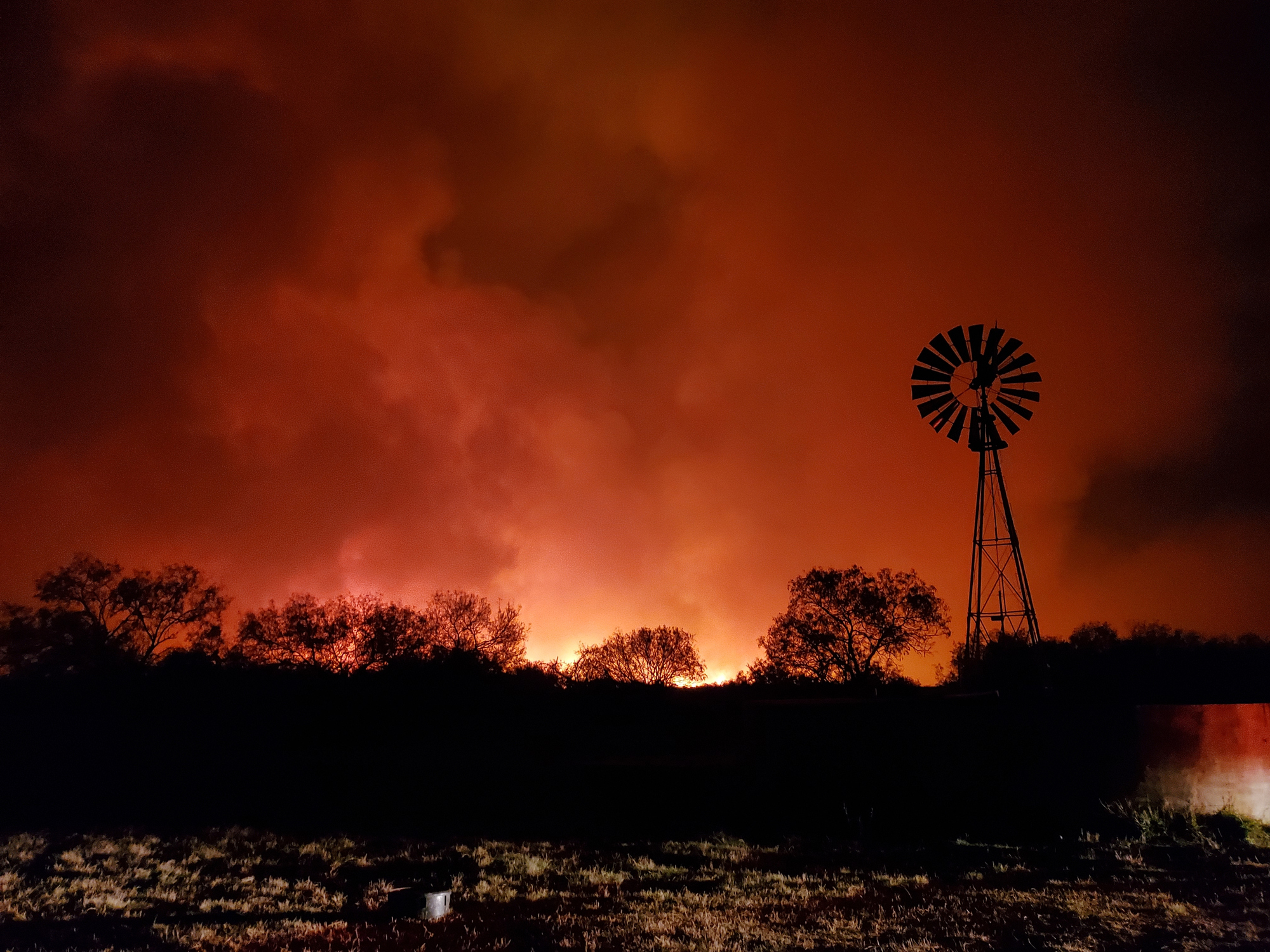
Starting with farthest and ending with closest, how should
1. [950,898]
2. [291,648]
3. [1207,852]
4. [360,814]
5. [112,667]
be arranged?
[291,648] < [112,667] < [360,814] < [1207,852] < [950,898]

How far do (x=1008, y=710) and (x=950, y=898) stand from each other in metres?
9.95

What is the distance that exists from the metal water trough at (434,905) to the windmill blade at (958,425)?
24.9 m

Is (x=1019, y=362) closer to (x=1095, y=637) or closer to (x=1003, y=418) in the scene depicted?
(x=1003, y=418)

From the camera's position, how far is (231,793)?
28391 mm

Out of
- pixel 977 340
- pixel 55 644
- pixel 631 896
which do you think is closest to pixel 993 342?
pixel 977 340

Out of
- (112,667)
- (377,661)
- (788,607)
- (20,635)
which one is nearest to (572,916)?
(112,667)

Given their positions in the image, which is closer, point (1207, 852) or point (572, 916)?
point (572, 916)

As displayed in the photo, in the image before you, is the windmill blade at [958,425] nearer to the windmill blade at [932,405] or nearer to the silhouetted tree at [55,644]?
the windmill blade at [932,405]

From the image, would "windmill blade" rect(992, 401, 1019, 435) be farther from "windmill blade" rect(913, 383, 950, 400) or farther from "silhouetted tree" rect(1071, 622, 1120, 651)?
"silhouetted tree" rect(1071, 622, 1120, 651)

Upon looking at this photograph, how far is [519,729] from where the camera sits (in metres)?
37.8

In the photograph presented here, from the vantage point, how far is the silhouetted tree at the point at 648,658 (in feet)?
211

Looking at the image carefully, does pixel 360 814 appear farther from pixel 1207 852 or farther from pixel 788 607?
pixel 788 607

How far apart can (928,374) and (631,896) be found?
76.5ft

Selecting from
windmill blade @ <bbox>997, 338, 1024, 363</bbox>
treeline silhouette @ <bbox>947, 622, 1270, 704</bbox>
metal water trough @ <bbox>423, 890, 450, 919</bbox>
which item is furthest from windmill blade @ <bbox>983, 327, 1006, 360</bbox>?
metal water trough @ <bbox>423, 890, 450, 919</bbox>
